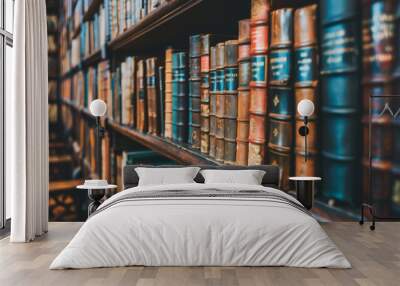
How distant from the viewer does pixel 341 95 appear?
230 inches

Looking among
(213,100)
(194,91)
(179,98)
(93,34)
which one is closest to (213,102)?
(213,100)

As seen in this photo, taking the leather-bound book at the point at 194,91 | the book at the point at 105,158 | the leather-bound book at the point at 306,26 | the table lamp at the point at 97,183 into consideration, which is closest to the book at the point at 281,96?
the leather-bound book at the point at 306,26

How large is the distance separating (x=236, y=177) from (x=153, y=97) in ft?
4.47

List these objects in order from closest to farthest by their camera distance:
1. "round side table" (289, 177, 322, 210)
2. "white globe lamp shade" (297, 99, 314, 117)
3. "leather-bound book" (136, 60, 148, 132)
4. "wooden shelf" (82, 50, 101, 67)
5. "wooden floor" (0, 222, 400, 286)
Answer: "wooden floor" (0, 222, 400, 286) < "white globe lamp shade" (297, 99, 314, 117) < "round side table" (289, 177, 322, 210) < "leather-bound book" (136, 60, 148, 132) < "wooden shelf" (82, 50, 101, 67)

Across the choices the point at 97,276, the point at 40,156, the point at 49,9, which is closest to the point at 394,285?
the point at 97,276

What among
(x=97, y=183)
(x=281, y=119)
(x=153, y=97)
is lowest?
(x=97, y=183)

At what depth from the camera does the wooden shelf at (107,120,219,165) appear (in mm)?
6426

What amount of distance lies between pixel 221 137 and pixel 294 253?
2.32m

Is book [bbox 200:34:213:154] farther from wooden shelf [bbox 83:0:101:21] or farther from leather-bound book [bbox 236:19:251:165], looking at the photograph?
wooden shelf [bbox 83:0:101:21]

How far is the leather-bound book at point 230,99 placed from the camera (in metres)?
6.24

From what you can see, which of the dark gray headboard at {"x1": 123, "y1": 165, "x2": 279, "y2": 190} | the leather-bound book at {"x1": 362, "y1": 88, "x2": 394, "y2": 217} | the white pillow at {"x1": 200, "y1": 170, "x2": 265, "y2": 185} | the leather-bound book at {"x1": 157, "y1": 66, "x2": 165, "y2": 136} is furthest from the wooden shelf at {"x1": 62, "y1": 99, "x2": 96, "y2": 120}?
the leather-bound book at {"x1": 362, "y1": 88, "x2": 394, "y2": 217}

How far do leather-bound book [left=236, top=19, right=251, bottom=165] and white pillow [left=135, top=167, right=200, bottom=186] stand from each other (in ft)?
1.87

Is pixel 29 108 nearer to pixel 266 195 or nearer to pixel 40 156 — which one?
pixel 40 156

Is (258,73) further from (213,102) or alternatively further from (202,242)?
(202,242)
